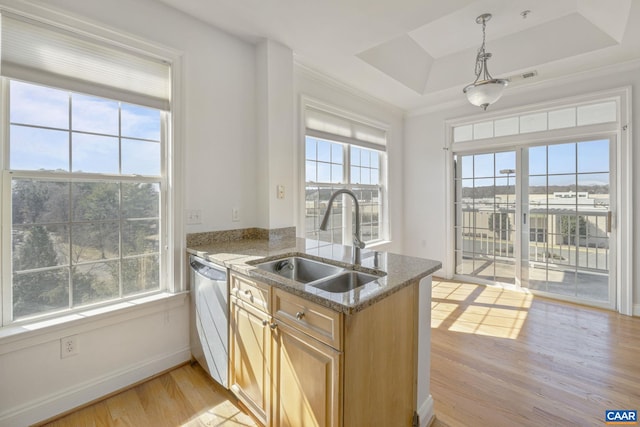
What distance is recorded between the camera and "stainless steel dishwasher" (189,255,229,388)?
6.01 ft

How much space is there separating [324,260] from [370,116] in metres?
2.88

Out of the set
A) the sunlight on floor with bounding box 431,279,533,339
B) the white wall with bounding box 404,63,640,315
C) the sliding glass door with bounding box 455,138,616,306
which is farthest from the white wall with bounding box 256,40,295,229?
the sliding glass door with bounding box 455,138,616,306

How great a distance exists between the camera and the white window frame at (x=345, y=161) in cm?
312

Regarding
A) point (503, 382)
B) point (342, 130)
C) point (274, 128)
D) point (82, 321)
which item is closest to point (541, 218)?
point (503, 382)

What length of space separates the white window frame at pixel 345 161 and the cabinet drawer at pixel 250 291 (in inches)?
56.9

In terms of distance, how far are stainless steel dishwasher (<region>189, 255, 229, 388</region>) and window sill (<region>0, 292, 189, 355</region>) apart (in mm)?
215

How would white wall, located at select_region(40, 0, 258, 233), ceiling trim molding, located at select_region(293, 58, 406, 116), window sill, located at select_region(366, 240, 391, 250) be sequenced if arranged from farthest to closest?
window sill, located at select_region(366, 240, 391, 250), ceiling trim molding, located at select_region(293, 58, 406, 116), white wall, located at select_region(40, 0, 258, 233)

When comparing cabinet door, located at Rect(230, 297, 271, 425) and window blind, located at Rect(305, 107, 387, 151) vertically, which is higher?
window blind, located at Rect(305, 107, 387, 151)

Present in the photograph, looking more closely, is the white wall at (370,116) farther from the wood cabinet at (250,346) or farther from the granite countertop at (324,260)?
the wood cabinet at (250,346)

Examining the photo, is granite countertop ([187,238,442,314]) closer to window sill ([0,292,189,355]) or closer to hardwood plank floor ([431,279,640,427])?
window sill ([0,292,189,355])

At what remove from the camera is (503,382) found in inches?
80.0

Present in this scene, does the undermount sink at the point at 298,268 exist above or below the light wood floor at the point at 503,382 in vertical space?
above

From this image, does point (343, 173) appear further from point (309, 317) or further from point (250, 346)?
point (309, 317)

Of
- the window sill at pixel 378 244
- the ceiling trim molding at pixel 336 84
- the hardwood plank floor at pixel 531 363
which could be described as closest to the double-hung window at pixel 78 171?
the ceiling trim molding at pixel 336 84
